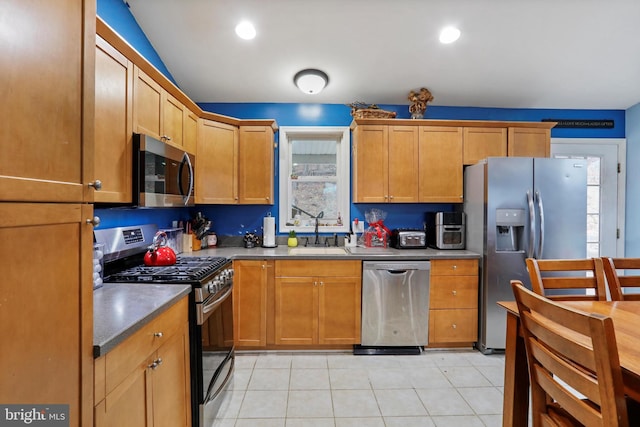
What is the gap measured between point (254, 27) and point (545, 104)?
326cm

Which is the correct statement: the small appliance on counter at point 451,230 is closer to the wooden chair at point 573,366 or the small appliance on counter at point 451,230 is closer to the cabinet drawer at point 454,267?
the cabinet drawer at point 454,267

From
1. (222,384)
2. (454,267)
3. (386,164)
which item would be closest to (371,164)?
(386,164)

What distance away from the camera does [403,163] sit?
296 centimetres

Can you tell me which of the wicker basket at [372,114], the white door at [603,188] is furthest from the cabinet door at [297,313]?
the white door at [603,188]

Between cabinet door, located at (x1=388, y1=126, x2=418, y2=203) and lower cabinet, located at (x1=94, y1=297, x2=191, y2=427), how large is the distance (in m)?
2.23

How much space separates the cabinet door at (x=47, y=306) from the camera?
621 millimetres

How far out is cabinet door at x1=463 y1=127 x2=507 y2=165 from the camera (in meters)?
2.96

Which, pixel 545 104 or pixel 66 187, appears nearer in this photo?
pixel 66 187

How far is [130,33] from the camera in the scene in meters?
2.18

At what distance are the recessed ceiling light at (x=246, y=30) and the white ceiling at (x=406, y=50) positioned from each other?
0.14 ft

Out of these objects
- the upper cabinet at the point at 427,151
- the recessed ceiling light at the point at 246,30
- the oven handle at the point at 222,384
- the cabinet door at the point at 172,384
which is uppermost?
the recessed ceiling light at the point at 246,30

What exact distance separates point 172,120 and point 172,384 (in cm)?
178

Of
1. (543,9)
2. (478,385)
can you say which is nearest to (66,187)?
(478,385)

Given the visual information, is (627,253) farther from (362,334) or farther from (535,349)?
(535,349)
